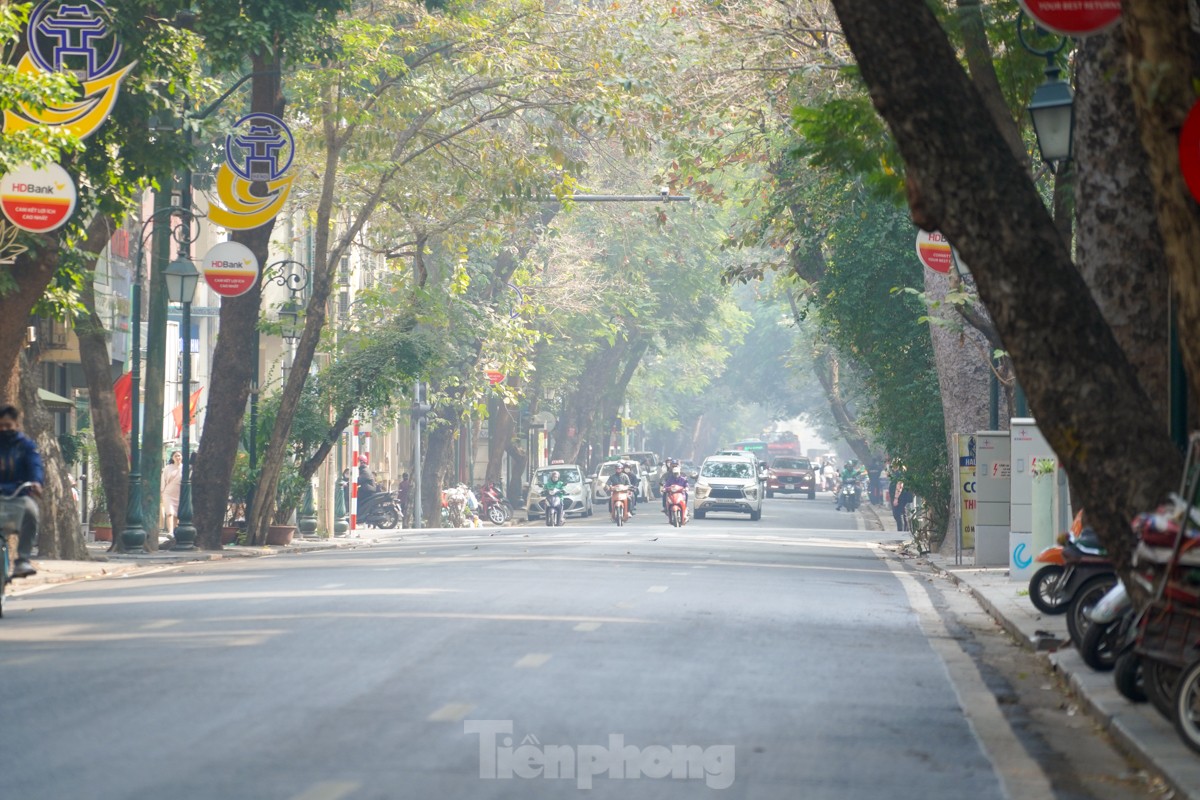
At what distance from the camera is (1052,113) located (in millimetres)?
15500

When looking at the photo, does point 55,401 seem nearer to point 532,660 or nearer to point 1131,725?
point 532,660

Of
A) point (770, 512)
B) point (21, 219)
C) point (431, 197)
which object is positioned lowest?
point (770, 512)

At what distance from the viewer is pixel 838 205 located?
31.2 meters

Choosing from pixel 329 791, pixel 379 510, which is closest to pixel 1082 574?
pixel 329 791

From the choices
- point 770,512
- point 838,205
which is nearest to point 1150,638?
point 838,205

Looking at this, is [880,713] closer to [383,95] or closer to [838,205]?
[838,205]

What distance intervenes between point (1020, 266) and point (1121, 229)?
8.77 feet

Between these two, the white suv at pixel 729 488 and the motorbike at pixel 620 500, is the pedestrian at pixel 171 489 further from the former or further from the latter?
the white suv at pixel 729 488

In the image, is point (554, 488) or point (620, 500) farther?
point (554, 488)

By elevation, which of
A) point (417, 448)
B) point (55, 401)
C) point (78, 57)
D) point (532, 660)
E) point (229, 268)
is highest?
point (78, 57)

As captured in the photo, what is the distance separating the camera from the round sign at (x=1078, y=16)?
11.6 m

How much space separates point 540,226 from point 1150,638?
43.4 m

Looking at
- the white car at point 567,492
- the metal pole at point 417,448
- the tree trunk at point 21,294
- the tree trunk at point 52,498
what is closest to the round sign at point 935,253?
the tree trunk at point 21,294

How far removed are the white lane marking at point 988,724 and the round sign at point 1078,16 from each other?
4.14 metres
